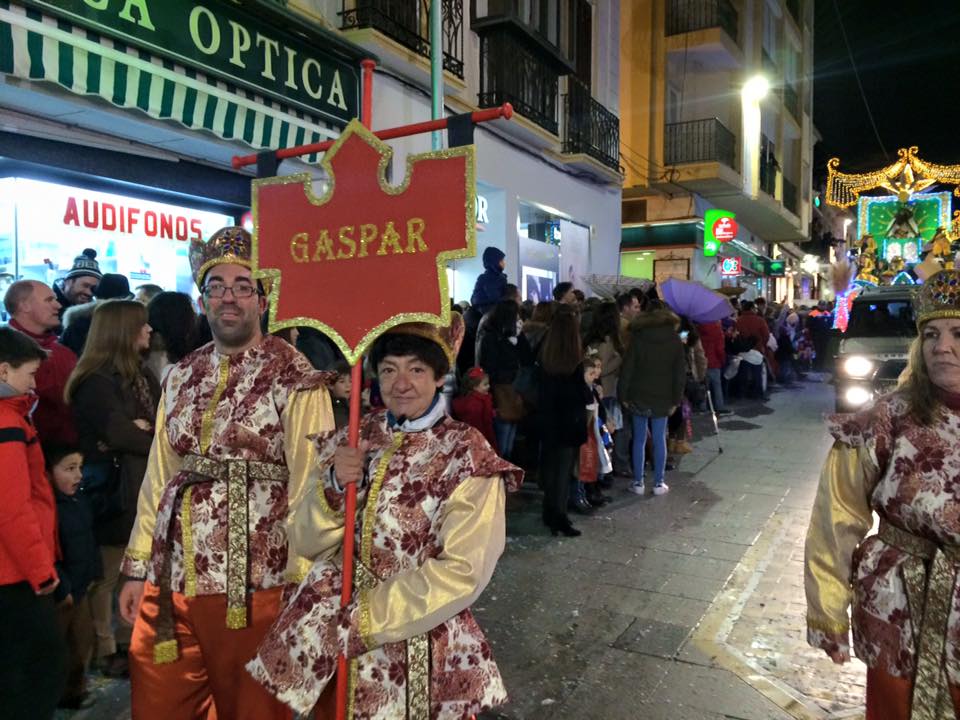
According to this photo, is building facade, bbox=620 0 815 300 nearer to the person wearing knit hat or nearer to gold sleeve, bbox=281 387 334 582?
the person wearing knit hat

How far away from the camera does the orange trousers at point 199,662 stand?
99.7 inches

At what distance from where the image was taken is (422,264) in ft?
7.26

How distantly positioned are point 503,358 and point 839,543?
199 inches

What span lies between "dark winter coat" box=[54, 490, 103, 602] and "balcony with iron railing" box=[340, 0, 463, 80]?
24.0 feet

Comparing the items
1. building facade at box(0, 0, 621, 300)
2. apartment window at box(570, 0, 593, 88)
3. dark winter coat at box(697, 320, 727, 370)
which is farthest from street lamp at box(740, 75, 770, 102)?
dark winter coat at box(697, 320, 727, 370)

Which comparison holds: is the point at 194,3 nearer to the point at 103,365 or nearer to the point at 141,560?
the point at 103,365

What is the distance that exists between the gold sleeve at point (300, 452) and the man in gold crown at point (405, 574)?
16 cm

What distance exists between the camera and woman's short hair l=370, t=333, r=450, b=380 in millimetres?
2314

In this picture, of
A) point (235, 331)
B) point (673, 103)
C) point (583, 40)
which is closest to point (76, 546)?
point (235, 331)

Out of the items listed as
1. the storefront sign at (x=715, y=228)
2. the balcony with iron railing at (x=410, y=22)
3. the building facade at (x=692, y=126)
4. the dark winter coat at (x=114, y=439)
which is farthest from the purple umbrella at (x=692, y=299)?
the storefront sign at (x=715, y=228)

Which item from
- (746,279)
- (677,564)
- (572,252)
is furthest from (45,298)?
(746,279)

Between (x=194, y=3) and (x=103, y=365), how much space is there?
15.3 ft

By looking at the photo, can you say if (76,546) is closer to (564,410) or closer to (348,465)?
Result: (348,465)

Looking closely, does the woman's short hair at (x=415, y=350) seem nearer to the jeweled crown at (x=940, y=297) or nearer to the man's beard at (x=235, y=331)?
the man's beard at (x=235, y=331)
